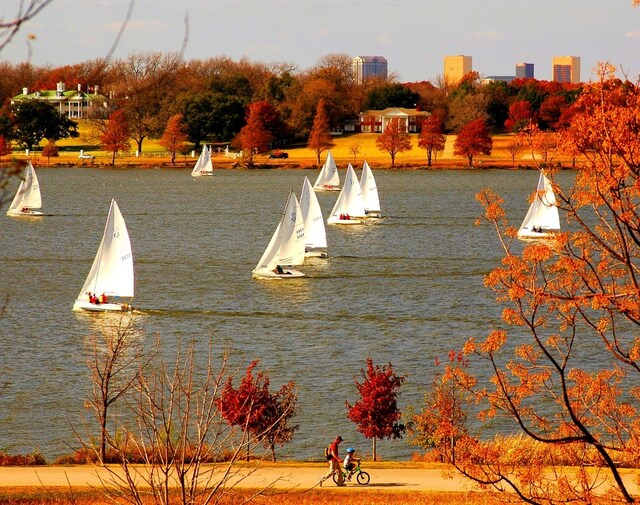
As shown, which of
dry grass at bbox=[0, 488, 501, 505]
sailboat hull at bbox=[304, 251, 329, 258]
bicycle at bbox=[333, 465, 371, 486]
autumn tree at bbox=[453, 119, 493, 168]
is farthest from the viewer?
autumn tree at bbox=[453, 119, 493, 168]

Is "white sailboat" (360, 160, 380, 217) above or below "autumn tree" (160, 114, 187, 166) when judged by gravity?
below

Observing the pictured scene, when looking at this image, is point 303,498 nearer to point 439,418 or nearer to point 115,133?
point 439,418

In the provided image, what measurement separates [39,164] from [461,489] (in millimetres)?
130582

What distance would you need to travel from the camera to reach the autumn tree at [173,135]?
14750 centimetres

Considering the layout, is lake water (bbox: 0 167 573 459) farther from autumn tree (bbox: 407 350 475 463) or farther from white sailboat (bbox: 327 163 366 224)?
white sailboat (bbox: 327 163 366 224)

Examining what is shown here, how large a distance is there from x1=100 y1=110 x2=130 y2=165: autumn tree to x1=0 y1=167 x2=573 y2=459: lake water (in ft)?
141

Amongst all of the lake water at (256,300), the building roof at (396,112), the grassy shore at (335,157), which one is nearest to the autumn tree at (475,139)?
the grassy shore at (335,157)

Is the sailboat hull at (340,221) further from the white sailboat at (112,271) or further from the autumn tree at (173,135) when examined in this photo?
the autumn tree at (173,135)

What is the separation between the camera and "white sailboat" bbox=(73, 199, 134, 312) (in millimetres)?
49031

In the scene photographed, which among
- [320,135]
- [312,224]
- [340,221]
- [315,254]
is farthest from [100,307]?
A: [320,135]

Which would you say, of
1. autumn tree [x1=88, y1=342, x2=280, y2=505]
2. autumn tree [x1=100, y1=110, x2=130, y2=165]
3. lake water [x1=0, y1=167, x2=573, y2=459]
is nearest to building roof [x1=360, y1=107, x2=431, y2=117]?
autumn tree [x1=100, y1=110, x2=130, y2=165]

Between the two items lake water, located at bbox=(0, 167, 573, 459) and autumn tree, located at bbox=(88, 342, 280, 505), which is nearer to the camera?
autumn tree, located at bbox=(88, 342, 280, 505)

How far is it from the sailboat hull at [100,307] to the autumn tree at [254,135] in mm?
99631

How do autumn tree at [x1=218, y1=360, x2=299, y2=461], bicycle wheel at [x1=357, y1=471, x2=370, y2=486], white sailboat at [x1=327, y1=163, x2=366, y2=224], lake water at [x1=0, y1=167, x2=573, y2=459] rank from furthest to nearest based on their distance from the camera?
white sailboat at [x1=327, y1=163, x2=366, y2=224], lake water at [x1=0, y1=167, x2=573, y2=459], autumn tree at [x1=218, y1=360, x2=299, y2=461], bicycle wheel at [x1=357, y1=471, x2=370, y2=486]
